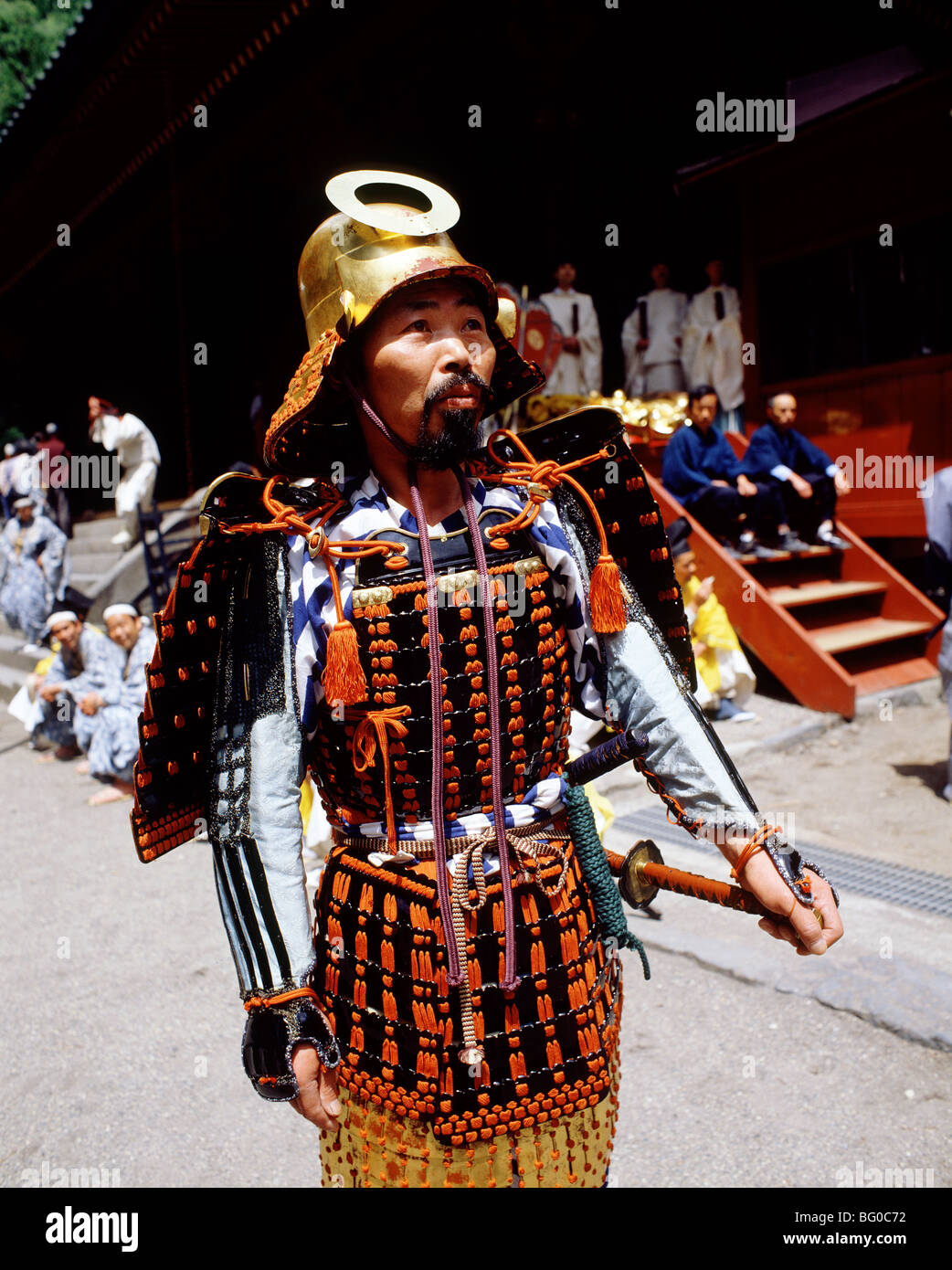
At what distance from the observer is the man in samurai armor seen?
150 centimetres

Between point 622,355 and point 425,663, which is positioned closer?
point 425,663

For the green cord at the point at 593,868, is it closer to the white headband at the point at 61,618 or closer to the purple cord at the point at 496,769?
the purple cord at the point at 496,769

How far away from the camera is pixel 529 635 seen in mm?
1606

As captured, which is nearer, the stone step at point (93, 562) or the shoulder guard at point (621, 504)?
the shoulder guard at point (621, 504)

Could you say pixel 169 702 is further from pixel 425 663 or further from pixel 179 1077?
pixel 179 1077

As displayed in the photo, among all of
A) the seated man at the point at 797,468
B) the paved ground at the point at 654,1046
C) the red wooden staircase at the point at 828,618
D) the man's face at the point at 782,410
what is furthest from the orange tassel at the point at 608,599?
the man's face at the point at 782,410

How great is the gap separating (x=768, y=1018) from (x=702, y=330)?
7873 mm

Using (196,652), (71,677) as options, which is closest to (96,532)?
(71,677)

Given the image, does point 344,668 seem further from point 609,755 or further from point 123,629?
point 123,629

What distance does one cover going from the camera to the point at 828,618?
7.60 meters

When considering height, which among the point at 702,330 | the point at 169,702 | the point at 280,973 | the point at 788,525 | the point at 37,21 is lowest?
the point at 280,973

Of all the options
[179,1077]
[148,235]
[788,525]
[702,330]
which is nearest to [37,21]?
[148,235]

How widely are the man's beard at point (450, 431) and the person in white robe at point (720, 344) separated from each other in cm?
842

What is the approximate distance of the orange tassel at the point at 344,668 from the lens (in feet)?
4.84
